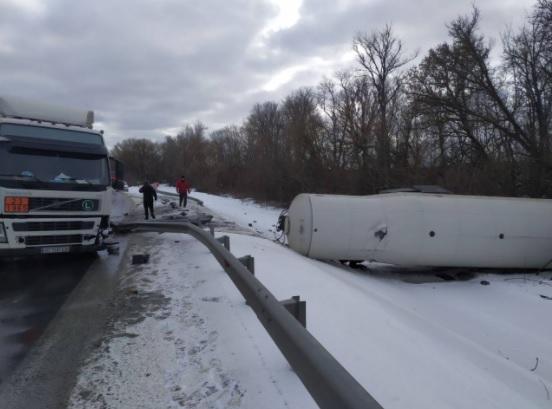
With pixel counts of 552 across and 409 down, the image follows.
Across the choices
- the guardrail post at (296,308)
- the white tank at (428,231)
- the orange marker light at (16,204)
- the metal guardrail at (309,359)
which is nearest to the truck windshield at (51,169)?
the orange marker light at (16,204)

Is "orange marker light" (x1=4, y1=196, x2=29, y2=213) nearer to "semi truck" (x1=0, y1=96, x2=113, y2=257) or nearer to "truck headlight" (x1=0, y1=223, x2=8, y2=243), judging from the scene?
"semi truck" (x1=0, y1=96, x2=113, y2=257)

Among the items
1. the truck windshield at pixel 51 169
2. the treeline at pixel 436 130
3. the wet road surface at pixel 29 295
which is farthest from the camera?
the treeline at pixel 436 130

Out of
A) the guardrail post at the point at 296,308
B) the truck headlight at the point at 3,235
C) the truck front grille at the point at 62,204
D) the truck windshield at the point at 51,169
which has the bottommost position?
the guardrail post at the point at 296,308

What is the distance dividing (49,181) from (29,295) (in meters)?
2.45

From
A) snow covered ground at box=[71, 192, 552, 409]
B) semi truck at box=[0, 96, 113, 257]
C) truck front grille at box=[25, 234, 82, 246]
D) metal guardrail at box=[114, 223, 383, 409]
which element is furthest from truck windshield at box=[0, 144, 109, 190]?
metal guardrail at box=[114, 223, 383, 409]

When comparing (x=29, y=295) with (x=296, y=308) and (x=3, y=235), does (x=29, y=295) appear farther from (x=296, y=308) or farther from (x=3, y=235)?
(x=296, y=308)

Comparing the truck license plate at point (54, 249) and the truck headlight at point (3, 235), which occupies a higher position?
the truck headlight at point (3, 235)

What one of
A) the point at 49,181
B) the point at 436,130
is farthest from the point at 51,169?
the point at 436,130

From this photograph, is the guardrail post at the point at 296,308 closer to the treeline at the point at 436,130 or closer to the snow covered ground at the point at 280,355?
the snow covered ground at the point at 280,355

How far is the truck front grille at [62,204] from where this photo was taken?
24.1 ft

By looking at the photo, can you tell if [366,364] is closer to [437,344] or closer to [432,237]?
[437,344]

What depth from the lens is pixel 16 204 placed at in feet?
23.4

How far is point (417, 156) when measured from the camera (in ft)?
87.7

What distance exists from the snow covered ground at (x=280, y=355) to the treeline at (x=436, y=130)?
9897 millimetres
